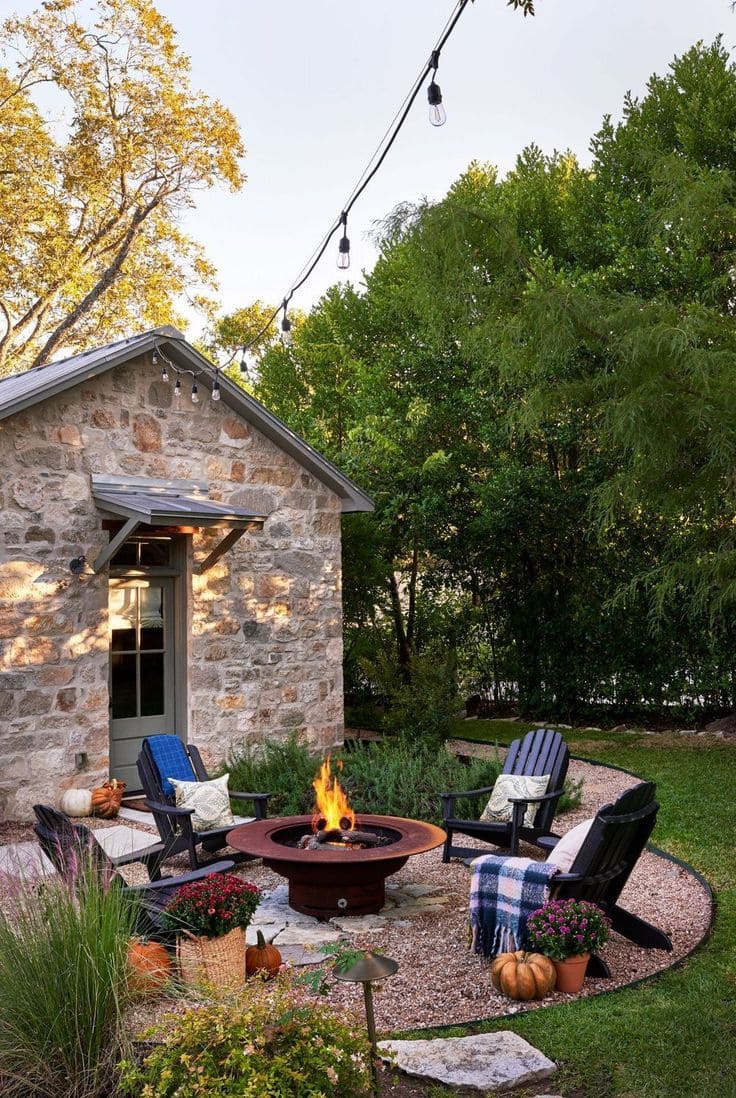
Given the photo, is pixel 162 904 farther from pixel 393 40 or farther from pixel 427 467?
pixel 427 467

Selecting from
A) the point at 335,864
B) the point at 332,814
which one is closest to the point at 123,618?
the point at 332,814

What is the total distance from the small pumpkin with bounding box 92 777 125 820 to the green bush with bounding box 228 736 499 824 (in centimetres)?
96

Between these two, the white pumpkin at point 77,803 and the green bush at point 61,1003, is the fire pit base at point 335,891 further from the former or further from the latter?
the white pumpkin at point 77,803

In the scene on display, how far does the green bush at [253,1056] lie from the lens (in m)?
2.71

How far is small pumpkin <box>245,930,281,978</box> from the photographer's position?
439 cm

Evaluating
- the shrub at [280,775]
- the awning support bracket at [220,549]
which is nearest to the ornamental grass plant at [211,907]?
the shrub at [280,775]

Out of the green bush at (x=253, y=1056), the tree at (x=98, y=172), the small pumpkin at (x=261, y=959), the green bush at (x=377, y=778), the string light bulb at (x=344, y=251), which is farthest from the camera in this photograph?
the tree at (x=98, y=172)

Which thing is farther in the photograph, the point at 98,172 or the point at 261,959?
the point at 98,172

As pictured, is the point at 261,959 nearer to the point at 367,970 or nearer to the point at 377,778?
the point at 367,970

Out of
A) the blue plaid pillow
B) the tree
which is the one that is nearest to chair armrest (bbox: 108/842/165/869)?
the blue plaid pillow

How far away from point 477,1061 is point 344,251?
11.7 feet

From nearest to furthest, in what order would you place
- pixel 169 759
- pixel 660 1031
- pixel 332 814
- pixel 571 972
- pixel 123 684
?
pixel 660 1031 < pixel 571 972 < pixel 332 814 < pixel 169 759 < pixel 123 684

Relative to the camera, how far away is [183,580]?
30.3ft

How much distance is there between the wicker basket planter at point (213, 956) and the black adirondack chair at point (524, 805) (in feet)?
7.14
